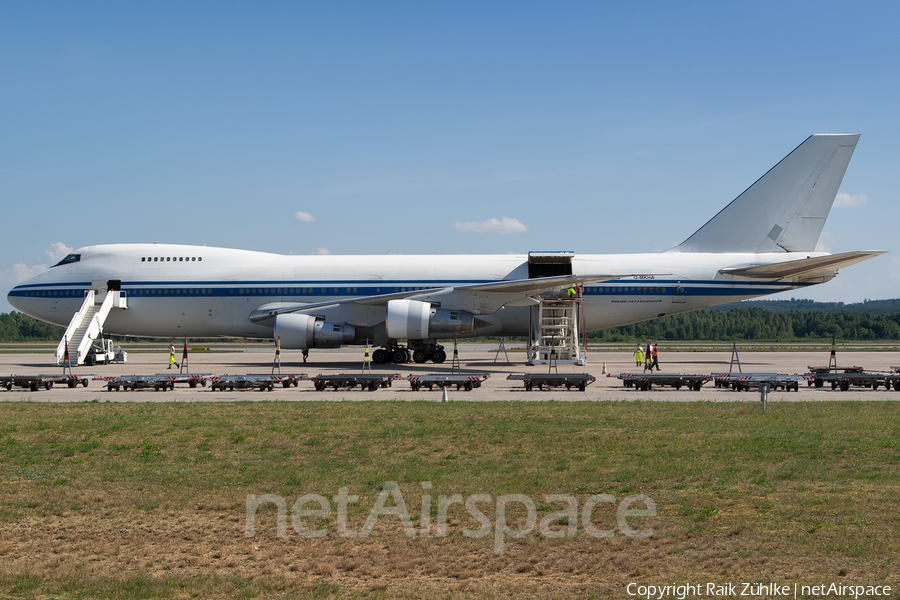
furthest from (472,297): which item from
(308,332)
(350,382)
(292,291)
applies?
(350,382)

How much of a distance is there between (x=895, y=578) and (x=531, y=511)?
10.5 ft

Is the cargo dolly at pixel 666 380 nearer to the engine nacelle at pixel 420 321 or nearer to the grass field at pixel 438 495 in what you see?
the grass field at pixel 438 495

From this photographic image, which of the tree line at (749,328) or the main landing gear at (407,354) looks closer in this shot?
the main landing gear at (407,354)

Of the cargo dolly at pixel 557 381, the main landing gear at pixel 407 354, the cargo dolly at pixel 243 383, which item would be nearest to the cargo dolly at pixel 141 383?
the cargo dolly at pixel 243 383

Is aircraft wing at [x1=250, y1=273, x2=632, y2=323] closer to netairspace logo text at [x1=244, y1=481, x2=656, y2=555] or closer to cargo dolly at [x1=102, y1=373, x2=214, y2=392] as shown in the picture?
cargo dolly at [x1=102, y1=373, x2=214, y2=392]

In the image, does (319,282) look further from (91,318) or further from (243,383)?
(243,383)

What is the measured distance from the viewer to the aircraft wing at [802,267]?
27.6 meters

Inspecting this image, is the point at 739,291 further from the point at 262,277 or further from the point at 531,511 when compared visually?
the point at 531,511

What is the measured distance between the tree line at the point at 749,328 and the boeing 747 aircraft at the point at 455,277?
45334mm

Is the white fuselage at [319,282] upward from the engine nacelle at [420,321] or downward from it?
upward

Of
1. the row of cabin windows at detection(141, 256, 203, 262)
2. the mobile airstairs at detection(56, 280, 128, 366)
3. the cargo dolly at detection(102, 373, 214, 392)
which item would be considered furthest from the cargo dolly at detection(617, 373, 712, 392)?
the mobile airstairs at detection(56, 280, 128, 366)

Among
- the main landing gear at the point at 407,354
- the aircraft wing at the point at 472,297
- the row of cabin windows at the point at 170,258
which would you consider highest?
the row of cabin windows at the point at 170,258

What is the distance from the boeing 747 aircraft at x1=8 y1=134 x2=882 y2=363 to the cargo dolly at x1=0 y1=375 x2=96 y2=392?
9285mm

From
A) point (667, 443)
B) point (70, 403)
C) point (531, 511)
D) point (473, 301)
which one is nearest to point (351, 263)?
point (473, 301)
